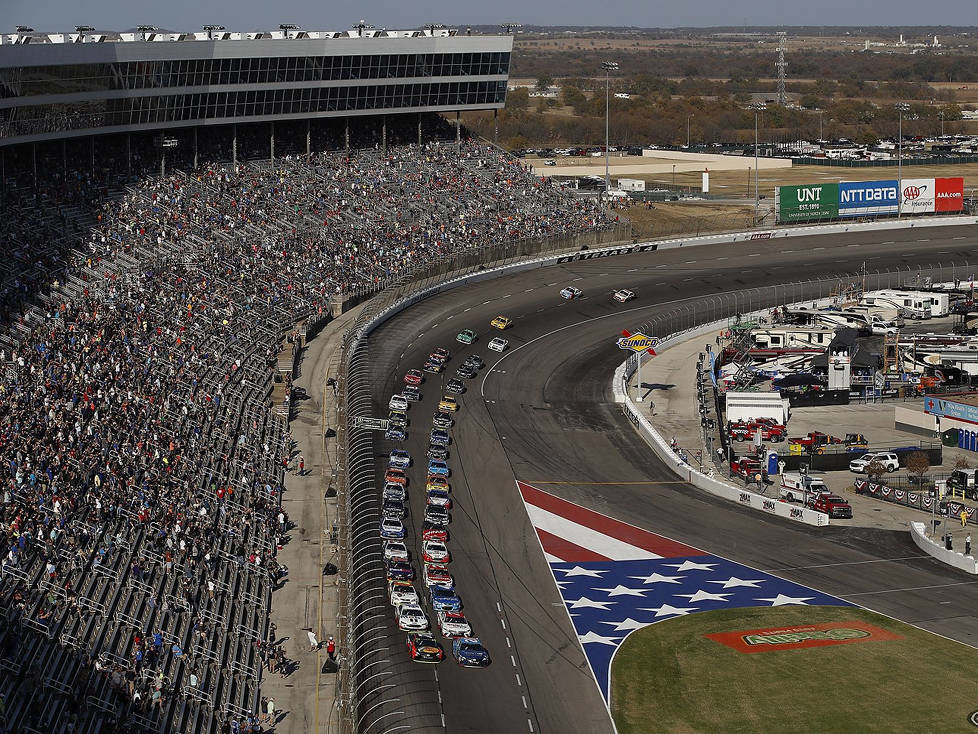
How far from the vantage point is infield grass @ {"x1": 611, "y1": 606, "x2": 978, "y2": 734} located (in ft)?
169

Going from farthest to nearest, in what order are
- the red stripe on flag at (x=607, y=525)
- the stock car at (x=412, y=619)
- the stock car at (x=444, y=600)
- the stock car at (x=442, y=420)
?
the stock car at (x=442, y=420) < the red stripe on flag at (x=607, y=525) < the stock car at (x=444, y=600) < the stock car at (x=412, y=619)

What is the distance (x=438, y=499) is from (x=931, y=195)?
9757 cm

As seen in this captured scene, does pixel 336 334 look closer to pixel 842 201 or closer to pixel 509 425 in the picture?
pixel 509 425

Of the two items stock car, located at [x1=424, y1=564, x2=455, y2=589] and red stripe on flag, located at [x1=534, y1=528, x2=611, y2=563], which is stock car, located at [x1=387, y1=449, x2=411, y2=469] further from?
stock car, located at [x1=424, y1=564, x2=455, y2=589]

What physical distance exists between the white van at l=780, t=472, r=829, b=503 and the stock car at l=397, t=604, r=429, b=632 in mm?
26109

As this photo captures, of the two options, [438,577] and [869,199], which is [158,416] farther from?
[869,199]

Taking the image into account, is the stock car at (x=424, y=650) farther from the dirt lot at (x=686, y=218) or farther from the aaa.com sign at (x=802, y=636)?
the dirt lot at (x=686, y=218)

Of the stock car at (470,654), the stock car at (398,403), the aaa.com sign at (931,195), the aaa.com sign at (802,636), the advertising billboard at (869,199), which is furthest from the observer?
the aaa.com sign at (931,195)

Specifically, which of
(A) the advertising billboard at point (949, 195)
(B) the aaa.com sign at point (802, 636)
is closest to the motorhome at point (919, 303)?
(A) the advertising billboard at point (949, 195)

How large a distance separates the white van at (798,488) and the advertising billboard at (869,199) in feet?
255

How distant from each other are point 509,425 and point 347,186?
146 ft

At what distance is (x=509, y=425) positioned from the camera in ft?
286

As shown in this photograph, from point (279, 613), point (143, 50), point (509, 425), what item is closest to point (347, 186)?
point (143, 50)

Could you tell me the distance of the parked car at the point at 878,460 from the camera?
7825cm
